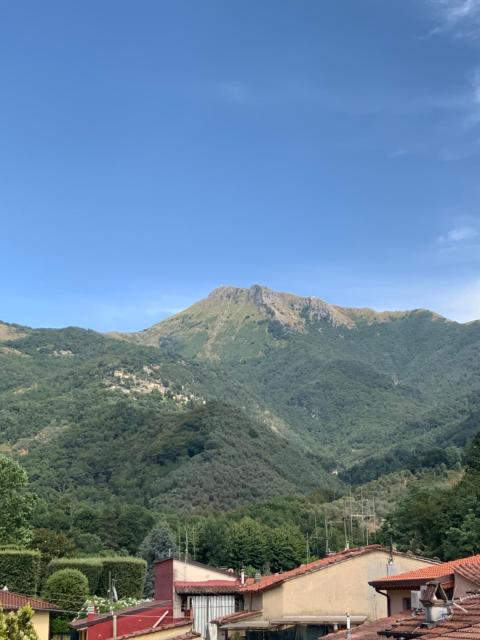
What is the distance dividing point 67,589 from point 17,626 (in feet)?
151

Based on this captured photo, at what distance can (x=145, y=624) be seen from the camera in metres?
37.2

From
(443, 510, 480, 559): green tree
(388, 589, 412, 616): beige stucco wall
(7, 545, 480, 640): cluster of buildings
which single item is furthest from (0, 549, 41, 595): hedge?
(388, 589, 412, 616): beige stucco wall

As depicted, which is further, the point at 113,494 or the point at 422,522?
the point at 113,494

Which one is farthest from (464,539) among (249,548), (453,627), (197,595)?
(453,627)

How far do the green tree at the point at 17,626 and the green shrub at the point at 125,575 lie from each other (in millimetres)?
55126

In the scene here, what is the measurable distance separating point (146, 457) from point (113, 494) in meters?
15.4

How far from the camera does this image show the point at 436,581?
17156 millimetres

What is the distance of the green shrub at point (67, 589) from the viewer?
57.5m

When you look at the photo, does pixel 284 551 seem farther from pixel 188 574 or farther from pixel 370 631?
pixel 370 631

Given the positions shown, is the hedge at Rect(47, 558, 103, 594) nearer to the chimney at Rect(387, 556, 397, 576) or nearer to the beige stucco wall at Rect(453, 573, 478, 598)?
the chimney at Rect(387, 556, 397, 576)

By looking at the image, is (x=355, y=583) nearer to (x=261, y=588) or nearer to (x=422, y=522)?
(x=261, y=588)

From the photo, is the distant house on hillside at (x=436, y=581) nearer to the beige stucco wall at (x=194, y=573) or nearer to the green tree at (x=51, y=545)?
the beige stucco wall at (x=194, y=573)

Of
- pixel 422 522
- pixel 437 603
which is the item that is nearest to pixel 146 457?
pixel 422 522

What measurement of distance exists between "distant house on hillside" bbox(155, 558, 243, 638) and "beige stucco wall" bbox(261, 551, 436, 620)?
4431 mm
